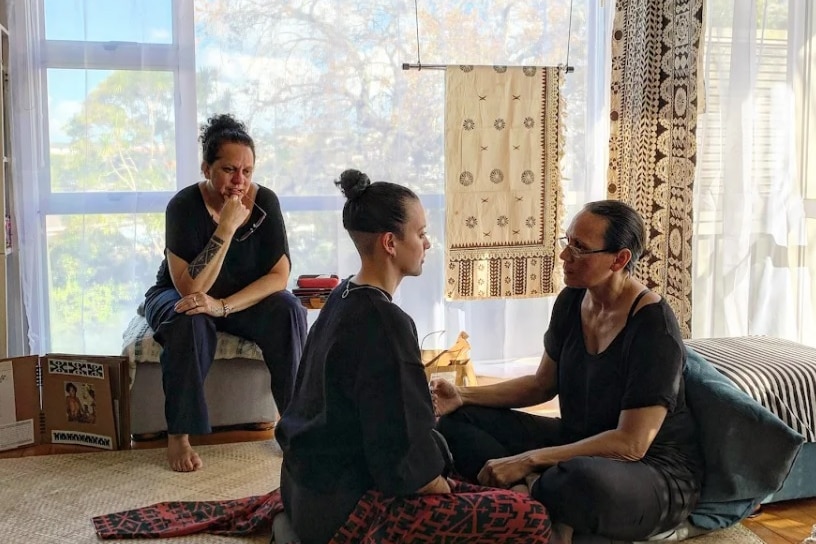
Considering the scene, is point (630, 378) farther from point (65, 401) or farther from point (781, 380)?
point (65, 401)

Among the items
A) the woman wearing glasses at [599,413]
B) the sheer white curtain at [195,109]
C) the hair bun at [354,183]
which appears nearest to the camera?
the hair bun at [354,183]

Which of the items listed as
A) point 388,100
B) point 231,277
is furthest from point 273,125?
point 231,277

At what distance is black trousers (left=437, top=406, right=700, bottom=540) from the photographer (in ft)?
6.58

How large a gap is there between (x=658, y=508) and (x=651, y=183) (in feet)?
6.64

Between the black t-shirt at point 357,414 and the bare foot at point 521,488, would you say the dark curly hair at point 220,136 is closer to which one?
the black t-shirt at point 357,414

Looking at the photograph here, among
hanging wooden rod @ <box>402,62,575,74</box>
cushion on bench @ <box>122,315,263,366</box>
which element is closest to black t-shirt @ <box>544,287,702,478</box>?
cushion on bench @ <box>122,315,263,366</box>

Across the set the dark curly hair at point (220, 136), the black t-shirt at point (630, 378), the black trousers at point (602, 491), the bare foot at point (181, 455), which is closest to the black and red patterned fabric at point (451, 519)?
the black trousers at point (602, 491)

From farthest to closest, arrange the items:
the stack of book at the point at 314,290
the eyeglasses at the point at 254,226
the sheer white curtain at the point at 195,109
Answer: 1. the sheer white curtain at the point at 195,109
2. the stack of book at the point at 314,290
3. the eyeglasses at the point at 254,226

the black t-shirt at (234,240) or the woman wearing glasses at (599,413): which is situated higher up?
the black t-shirt at (234,240)

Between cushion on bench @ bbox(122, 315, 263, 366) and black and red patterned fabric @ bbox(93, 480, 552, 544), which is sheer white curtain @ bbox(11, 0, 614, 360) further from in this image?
black and red patterned fabric @ bbox(93, 480, 552, 544)

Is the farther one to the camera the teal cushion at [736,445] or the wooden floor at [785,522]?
the wooden floor at [785,522]

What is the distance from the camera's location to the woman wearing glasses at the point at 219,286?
292 cm

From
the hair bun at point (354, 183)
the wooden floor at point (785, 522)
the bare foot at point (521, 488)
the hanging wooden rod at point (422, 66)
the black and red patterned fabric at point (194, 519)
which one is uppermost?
the hanging wooden rod at point (422, 66)

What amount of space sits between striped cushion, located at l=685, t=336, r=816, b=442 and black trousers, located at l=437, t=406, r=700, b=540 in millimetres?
411
